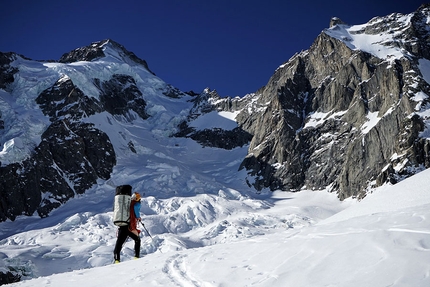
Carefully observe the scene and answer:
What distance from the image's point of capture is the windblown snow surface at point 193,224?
7.03 meters

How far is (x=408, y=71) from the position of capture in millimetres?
97312

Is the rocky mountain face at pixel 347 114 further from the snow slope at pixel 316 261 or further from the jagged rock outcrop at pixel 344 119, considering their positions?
the snow slope at pixel 316 261

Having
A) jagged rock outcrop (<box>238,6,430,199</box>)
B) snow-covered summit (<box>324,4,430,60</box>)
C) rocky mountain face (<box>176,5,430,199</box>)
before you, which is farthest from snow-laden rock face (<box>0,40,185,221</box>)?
snow-covered summit (<box>324,4,430,60</box>)

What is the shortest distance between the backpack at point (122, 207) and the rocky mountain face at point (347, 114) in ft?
259

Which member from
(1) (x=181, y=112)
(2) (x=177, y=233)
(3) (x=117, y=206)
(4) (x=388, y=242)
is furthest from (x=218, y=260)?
(1) (x=181, y=112)

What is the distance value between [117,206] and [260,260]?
19.8 ft

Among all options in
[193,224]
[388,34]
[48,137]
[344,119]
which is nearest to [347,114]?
[344,119]

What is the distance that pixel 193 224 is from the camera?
8088 centimetres

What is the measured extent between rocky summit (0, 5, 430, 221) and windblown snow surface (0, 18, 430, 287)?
165 centimetres

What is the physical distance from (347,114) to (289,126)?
18429 millimetres

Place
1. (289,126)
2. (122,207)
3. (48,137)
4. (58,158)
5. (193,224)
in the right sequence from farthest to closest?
1. (289,126)
2. (48,137)
3. (58,158)
4. (193,224)
5. (122,207)

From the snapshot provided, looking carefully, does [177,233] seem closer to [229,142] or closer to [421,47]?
[229,142]

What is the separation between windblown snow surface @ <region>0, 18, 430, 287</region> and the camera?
7.03 m

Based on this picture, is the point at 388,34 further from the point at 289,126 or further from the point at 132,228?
the point at 132,228
